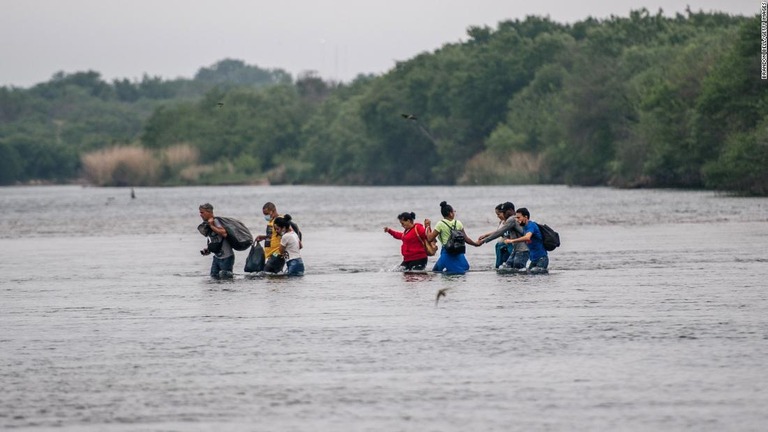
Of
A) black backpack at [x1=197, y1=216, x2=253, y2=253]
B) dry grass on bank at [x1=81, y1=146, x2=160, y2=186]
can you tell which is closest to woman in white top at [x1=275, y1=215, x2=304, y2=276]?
black backpack at [x1=197, y1=216, x2=253, y2=253]

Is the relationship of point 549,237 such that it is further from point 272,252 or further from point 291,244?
point 272,252

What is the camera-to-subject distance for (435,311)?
2047 cm

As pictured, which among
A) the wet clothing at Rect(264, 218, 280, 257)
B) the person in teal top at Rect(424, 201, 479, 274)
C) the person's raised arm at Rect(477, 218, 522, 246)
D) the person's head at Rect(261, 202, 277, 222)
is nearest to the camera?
the person's raised arm at Rect(477, 218, 522, 246)

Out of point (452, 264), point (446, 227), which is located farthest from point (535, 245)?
point (446, 227)

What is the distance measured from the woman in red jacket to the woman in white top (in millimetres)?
1750

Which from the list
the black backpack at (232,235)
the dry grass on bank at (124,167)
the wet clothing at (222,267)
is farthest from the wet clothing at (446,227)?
the dry grass on bank at (124,167)

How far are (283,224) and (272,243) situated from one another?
2.77 feet

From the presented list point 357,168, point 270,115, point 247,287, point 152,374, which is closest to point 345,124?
point 357,168

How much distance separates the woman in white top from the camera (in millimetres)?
26125

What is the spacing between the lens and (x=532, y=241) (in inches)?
1033

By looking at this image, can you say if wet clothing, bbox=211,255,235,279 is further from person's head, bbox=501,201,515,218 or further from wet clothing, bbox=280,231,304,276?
person's head, bbox=501,201,515,218

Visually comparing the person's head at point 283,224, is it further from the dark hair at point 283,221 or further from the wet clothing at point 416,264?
the wet clothing at point 416,264

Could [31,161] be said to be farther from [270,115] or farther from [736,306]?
[736,306]

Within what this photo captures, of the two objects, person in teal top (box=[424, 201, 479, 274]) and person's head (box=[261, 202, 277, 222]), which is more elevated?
person's head (box=[261, 202, 277, 222])
